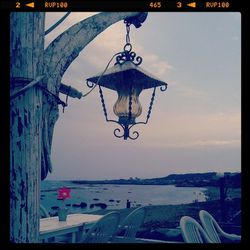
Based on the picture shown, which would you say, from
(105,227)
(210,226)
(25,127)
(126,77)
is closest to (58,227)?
(105,227)

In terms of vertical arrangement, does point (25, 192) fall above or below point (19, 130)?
below

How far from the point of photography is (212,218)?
8.15 ft

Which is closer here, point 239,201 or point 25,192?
point 239,201

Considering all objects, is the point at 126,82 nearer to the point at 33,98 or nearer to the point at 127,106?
the point at 127,106

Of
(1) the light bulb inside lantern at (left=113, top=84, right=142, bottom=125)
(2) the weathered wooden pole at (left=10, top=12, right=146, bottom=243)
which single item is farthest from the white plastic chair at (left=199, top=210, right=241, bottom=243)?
(2) the weathered wooden pole at (left=10, top=12, right=146, bottom=243)

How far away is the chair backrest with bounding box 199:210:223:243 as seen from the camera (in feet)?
7.15

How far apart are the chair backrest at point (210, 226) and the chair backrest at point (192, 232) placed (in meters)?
0.09

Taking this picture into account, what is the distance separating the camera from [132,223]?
9.87ft

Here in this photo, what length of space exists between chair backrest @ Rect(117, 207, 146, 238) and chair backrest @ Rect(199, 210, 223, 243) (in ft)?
2.00
